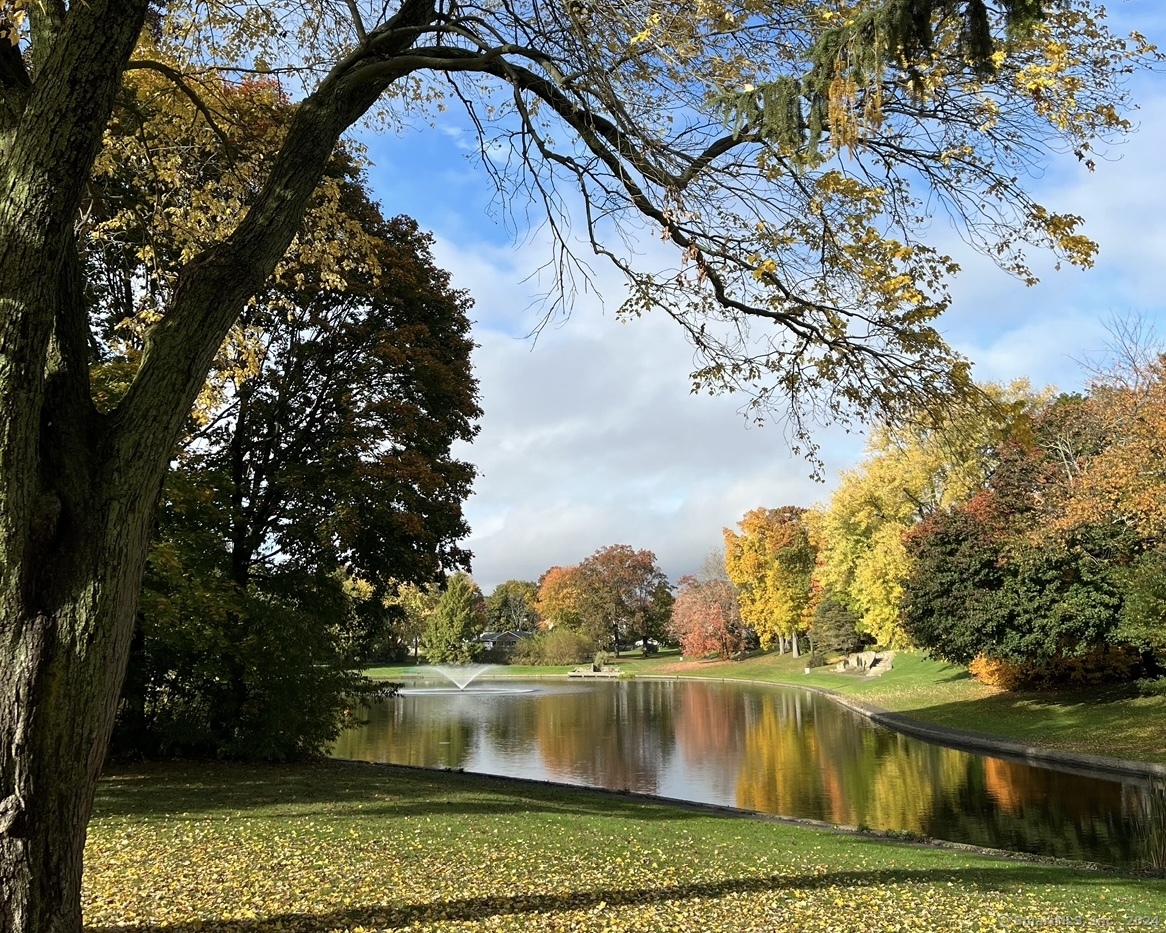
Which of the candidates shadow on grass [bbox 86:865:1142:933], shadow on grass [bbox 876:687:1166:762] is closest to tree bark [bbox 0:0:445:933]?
shadow on grass [bbox 86:865:1142:933]

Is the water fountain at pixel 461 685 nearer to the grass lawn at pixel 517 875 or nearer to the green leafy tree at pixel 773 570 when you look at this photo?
the green leafy tree at pixel 773 570

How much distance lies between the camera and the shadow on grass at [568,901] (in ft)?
16.3

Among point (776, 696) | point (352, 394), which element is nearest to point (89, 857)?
point (352, 394)

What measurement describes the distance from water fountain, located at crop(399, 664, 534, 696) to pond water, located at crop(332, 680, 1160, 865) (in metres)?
11.0

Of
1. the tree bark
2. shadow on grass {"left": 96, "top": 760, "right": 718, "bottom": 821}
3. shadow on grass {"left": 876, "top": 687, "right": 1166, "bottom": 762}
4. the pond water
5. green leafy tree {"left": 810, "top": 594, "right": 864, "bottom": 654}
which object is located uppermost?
the tree bark

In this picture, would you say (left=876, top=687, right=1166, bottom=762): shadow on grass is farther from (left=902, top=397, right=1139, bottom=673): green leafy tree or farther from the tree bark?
the tree bark

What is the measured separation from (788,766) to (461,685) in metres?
38.4

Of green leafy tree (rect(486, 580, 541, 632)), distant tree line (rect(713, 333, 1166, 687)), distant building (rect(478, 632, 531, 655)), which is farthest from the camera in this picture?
green leafy tree (rect(486, 580, 541, 632))

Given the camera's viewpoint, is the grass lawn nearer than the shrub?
Yes

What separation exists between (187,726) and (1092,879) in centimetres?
1363

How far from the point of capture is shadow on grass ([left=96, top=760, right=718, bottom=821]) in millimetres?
10016

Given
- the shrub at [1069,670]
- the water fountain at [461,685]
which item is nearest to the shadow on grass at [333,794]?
the shrub at [1069,670]

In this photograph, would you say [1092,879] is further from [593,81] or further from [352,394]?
[352,394]

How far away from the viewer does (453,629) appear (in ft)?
235
